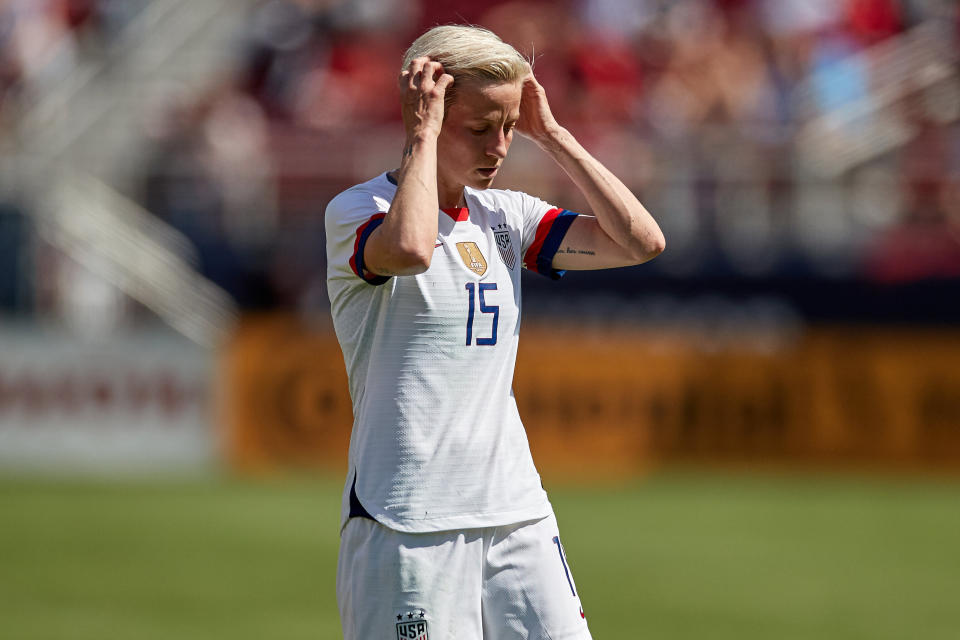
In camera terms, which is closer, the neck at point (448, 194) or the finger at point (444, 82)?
the finger at point (444, 82)

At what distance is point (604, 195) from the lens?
3.78 metres

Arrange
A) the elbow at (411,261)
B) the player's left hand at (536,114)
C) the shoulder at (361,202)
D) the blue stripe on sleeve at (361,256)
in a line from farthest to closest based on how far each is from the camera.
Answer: the player's left hand at (536,114), the shoulder at (361,202), the blue stripe on sleeve at (361,256), the elbow at (411,261)

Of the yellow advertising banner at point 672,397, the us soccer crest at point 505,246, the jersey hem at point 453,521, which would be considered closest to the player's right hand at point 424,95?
the us soccer crest at point 505,246

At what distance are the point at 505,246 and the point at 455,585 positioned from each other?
36.0 inches

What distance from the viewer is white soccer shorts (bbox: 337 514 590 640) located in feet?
11.3

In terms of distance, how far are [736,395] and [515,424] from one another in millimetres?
10231

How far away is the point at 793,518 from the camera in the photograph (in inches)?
461

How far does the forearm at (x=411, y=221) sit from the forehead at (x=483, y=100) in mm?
140

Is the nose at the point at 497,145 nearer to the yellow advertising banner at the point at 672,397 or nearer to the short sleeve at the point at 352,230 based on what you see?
the short sleeve at the point at 352,230

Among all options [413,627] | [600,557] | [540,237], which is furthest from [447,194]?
[600,557]

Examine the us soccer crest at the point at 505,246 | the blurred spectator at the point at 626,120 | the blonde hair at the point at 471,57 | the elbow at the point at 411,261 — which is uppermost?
the blurred spectator at the point at 626,120

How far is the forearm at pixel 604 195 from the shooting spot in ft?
12.4

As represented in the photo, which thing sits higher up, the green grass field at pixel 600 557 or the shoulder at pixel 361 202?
the shoulder at pixel 361 202

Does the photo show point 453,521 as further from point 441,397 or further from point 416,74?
point 416,74
